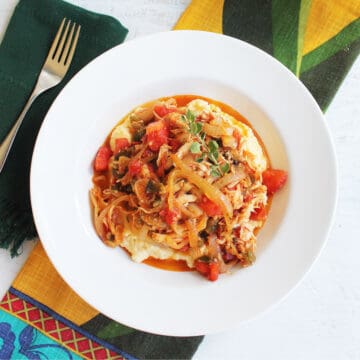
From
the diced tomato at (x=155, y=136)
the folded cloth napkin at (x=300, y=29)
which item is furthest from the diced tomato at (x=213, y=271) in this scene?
the folded cloth napkin at (x=300, y=29)

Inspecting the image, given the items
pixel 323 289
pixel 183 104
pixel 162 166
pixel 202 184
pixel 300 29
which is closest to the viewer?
pixel 202 184

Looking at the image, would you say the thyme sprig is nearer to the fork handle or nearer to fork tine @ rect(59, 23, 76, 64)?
fork tine @ rect(59, 23, 76, 64)

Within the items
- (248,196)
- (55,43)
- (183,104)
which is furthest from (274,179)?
(55,43)

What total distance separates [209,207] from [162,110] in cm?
98

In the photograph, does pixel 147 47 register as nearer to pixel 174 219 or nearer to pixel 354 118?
pixel 174 219

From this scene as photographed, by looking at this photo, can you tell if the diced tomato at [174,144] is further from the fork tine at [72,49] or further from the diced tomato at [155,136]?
the fork tine at [72,49]

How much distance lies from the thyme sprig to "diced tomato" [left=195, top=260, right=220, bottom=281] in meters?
0.76

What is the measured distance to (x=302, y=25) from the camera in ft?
15.7

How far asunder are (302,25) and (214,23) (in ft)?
2.78

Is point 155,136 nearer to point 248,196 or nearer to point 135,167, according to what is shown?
point 135,167

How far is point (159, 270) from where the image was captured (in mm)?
4352

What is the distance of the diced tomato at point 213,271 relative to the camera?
4156mm

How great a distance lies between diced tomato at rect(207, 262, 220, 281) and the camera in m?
4.16

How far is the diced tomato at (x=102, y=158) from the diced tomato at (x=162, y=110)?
0.57 m
